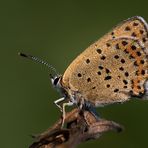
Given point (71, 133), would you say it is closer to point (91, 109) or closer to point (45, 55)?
point (91, 109)

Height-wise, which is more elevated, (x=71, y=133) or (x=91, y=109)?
(x=91, y=109)

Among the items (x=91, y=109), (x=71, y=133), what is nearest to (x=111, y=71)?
(x=91, y=109)

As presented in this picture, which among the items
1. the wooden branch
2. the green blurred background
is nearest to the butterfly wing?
the wooden branch

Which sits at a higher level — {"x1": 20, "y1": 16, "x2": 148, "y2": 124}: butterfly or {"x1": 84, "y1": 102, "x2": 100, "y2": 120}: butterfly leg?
{"x1": 20, "y1": 16, "x2": 148, "y2": 124}: butterfly

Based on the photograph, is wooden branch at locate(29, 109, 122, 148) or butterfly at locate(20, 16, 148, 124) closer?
wooden branch at locate(29, 109, 122, 148)

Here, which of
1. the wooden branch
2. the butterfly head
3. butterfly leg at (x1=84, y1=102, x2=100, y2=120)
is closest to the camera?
the wooden branch

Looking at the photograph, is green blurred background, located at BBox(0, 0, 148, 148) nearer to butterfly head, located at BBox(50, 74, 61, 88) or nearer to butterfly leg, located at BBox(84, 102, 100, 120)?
Answer: butterfly head, located at BBox(50, 74, 61, 88)

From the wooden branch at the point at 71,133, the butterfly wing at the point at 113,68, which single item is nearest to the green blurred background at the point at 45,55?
the butterfly wing at the point at 113,68
